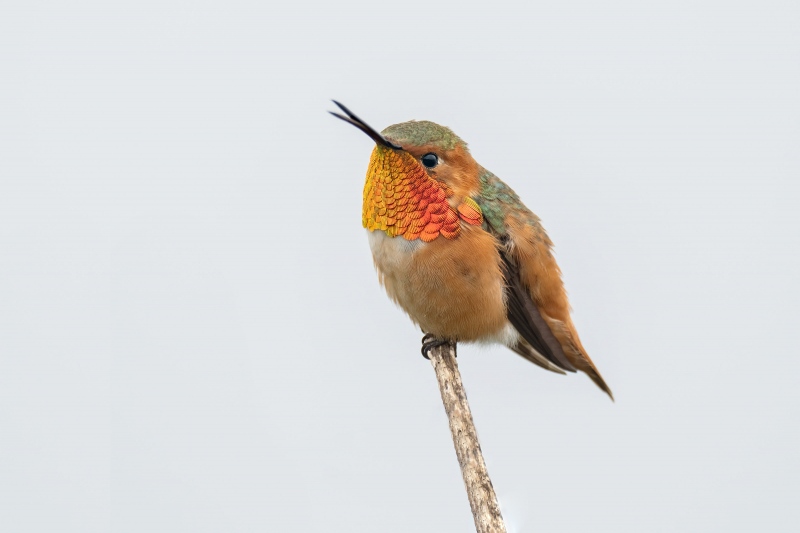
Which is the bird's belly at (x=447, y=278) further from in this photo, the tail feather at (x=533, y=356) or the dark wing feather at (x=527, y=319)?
the tail feather at (x=533, y=356)

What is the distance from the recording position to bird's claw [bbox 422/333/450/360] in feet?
14.3

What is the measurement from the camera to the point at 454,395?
3934 mm

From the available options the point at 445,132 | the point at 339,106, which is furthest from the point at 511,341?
the point at 339,106

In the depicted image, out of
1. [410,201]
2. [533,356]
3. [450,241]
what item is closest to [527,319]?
[533,356]

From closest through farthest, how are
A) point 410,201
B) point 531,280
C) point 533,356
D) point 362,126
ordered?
point 362,126
point 410,201
point 531,280
point 533,356

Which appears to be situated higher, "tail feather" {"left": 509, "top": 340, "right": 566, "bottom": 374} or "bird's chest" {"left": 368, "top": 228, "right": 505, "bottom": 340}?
"bird's chest" {"left": 368, "top": 228, "right": 505, "bottom": 340}

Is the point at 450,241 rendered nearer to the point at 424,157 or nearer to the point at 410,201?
the point at 410,201

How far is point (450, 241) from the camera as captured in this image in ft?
13.3

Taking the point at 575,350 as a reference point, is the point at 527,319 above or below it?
above

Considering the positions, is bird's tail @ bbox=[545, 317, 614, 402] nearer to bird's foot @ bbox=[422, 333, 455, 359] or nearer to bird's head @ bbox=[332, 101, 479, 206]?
bird's foot @ bbox=[422, 333, 455, 359]

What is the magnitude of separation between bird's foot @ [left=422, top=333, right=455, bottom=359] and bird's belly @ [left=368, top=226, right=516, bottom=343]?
9 cm

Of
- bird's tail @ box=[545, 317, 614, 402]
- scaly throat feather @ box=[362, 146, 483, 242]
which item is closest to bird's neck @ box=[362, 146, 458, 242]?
scaly throat feather @ box=[362, 146, 483, 242]

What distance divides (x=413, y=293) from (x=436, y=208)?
0.36 metres

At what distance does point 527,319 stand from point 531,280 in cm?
17
